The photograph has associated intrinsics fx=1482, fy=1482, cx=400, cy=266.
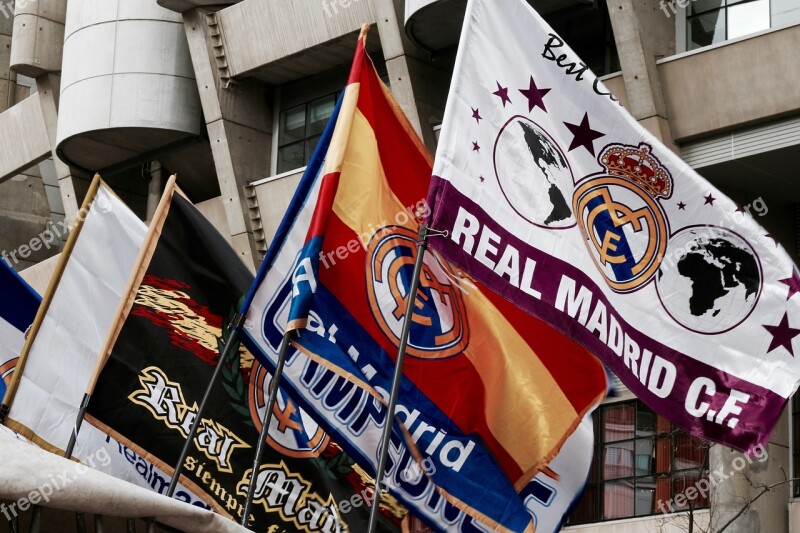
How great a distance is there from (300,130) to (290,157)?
1.83ft

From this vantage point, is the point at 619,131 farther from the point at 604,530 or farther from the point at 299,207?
the point at 604,530

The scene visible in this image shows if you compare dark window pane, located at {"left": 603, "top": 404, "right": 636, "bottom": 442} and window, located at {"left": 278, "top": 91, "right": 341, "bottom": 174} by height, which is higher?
window, located at {"left": 278, "top": 91, "right": 341, "bottom": 174}

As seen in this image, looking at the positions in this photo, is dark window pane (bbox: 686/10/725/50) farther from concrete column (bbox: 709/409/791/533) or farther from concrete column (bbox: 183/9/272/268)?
concrete column (bbox: 183/9/272/268)

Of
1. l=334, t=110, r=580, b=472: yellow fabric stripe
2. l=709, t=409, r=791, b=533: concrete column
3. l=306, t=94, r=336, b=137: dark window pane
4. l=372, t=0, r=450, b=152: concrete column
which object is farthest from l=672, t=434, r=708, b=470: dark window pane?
l=334, t=110, r=580, b=472: yellow fabric stripe

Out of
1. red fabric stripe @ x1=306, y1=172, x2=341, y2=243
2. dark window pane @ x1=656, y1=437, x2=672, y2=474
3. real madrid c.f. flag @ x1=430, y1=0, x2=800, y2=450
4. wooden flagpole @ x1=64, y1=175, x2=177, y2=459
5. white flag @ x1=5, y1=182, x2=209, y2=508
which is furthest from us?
dark window pane @ x1=656, y1=437, x2=672, y2=474

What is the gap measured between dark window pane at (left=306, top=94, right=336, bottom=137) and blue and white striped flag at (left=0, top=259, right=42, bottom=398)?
33.6 ft

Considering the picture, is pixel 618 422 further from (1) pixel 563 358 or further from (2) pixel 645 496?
(1) pixel 563 358

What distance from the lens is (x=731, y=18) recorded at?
21.0m

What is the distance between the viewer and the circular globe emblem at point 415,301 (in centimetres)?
1133

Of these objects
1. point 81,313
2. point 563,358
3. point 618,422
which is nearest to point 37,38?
point 618,422

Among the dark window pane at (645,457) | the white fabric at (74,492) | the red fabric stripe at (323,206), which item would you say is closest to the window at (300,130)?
the dark window pane at (645,457)

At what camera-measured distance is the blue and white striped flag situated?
701 inches

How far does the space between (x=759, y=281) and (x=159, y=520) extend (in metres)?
4.85

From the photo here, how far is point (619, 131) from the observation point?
36.7 ft
